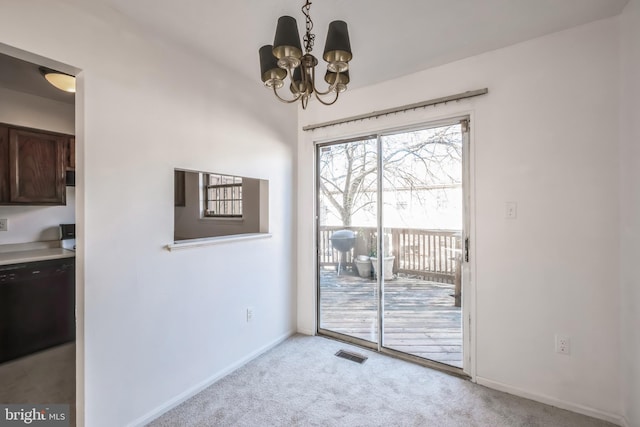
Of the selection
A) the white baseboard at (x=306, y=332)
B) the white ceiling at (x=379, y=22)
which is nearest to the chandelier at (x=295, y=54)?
the white ceiling at (x=379, y=22)

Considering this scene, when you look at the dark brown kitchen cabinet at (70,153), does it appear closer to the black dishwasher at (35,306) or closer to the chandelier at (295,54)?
the black dishwasher at (35,306)

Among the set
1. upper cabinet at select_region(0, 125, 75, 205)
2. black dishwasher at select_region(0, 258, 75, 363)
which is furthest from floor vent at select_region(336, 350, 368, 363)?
upper cabinet at select_region(0, 125, 75, 205)

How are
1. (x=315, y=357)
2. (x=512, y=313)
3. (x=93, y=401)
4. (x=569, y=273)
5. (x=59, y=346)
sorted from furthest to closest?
(x=59, y=346) → (x=315, y=357) → (x=512, y=313) → (x=569, y=273) → (x=93, y=401)

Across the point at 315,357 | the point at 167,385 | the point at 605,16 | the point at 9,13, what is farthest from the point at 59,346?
the point at 605,16

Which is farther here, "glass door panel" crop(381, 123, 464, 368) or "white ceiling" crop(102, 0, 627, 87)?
"glass door panel" crop(381, 123, 464, 368)

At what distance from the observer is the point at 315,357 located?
2.56 metres

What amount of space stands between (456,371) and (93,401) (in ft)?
8.24

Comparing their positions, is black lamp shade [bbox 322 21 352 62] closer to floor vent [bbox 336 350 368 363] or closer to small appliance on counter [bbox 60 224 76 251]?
floor vent [bbox 336 350 368 363]

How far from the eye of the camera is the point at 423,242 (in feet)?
8.26

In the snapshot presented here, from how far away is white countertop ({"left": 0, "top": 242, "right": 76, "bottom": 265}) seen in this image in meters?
2.34

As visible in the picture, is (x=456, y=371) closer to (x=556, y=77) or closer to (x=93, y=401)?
(x=556, y=77)

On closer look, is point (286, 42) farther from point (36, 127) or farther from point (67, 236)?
point (67, 236)

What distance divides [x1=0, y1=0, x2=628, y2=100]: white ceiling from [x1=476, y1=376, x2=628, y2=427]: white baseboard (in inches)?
98.2

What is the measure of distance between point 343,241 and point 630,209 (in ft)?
6.80
